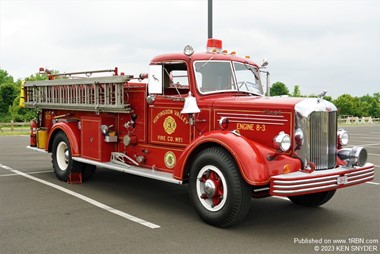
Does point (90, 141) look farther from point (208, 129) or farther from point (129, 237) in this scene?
point (129, 237)

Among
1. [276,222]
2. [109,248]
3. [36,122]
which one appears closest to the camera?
[109,248]

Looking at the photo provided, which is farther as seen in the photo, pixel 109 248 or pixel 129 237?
pixel 129 237

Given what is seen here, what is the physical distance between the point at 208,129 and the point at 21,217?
278cm

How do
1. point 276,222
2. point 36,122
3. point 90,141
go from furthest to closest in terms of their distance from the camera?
point 36,122 → point 90,141 → point 276,222

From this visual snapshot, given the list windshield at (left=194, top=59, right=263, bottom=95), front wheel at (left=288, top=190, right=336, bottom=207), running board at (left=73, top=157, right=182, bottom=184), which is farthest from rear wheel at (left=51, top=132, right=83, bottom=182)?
front wheel at (left=288, top=190, right=336, bottom=207)

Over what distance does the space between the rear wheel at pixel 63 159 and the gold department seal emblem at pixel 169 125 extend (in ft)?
8.20

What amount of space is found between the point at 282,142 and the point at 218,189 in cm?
100

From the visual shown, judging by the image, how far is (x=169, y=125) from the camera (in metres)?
6.44

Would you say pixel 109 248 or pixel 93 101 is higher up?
pixel 93 101

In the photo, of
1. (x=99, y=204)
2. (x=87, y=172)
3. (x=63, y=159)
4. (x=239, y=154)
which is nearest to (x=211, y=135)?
(x=239, y=154)

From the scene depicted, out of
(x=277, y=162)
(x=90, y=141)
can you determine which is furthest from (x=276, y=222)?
(x=90, y=141)

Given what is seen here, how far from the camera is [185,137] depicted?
6.22 m

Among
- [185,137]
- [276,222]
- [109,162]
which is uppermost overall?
[185,137]

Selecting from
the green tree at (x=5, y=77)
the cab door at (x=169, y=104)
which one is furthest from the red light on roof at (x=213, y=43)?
the green tree at (x=5, y=77)
